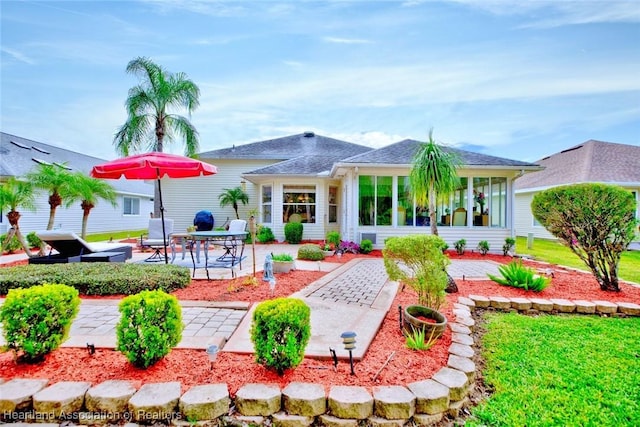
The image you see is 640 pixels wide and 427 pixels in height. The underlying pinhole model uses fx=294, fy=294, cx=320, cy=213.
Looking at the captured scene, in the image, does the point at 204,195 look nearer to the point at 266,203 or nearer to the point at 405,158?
the point at 266,203

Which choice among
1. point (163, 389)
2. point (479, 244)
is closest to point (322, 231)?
point (479, 244)

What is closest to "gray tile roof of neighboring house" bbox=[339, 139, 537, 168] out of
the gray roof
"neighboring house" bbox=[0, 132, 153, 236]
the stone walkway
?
the gray roof

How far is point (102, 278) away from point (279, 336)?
4.30m

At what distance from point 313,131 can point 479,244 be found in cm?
1455

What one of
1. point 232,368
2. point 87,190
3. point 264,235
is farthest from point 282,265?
point 87,190

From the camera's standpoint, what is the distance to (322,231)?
550 inches

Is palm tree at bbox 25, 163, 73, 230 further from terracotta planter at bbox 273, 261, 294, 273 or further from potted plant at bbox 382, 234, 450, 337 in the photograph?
potted plant at bbox 382, 234, 450, 337

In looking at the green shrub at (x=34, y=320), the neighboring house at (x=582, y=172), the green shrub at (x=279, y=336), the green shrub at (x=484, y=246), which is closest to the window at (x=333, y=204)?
the green shrub at (x=484, y=246)

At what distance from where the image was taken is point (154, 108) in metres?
Result: 14.0

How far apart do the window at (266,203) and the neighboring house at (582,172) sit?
13.3 m

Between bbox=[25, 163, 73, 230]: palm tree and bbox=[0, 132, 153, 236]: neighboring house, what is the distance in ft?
3.48

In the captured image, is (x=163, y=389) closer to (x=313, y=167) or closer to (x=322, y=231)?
(x=322, y=231)

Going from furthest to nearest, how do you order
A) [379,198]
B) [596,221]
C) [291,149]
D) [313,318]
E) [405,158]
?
[291,149], [379,198], [405,158], [596,221], [313,318]

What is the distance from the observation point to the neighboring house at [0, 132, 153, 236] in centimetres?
1403
